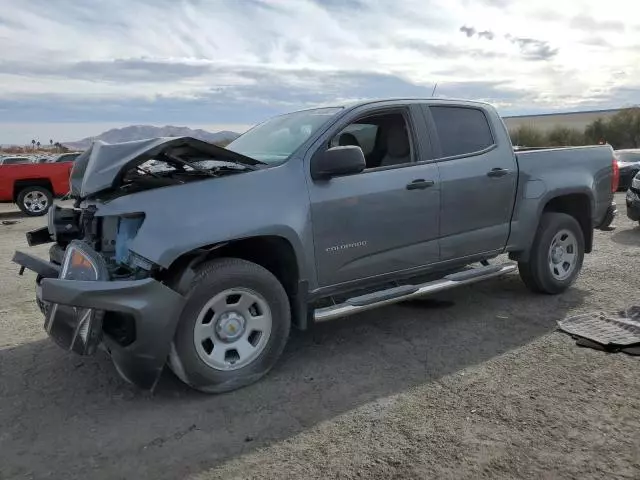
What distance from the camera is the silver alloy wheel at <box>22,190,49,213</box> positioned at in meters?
14.8

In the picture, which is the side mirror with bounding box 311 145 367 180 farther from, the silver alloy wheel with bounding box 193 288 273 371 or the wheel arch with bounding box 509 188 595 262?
the wheel arch with bounding box 509 188 595 262

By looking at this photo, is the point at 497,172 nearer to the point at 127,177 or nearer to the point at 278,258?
the point at 278,258

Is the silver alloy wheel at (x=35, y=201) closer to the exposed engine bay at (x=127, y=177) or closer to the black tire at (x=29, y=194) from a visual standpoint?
the black tire at (x=29, y=194)

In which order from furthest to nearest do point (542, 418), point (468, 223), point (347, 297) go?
point (468, 223)
point (347, 297)
point (542, 418)

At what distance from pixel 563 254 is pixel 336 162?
3.19m

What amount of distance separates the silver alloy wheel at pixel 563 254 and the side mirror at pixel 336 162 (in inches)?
109

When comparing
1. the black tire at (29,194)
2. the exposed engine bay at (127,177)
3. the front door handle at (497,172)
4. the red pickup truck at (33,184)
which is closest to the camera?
the exposed engine bay at (127,177)

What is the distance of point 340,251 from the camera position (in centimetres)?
438

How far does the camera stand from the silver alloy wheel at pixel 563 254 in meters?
6.01

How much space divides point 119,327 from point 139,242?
1.82 feet

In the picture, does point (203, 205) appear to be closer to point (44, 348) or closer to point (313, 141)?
point (313, 141)

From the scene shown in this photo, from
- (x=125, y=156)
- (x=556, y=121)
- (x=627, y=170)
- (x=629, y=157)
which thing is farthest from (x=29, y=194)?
(x=556, y=121)

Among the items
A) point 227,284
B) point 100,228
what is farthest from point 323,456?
point 100,228

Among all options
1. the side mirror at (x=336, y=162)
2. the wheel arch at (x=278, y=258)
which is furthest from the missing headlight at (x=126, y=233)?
the side mirror at (x=336, y=162)
